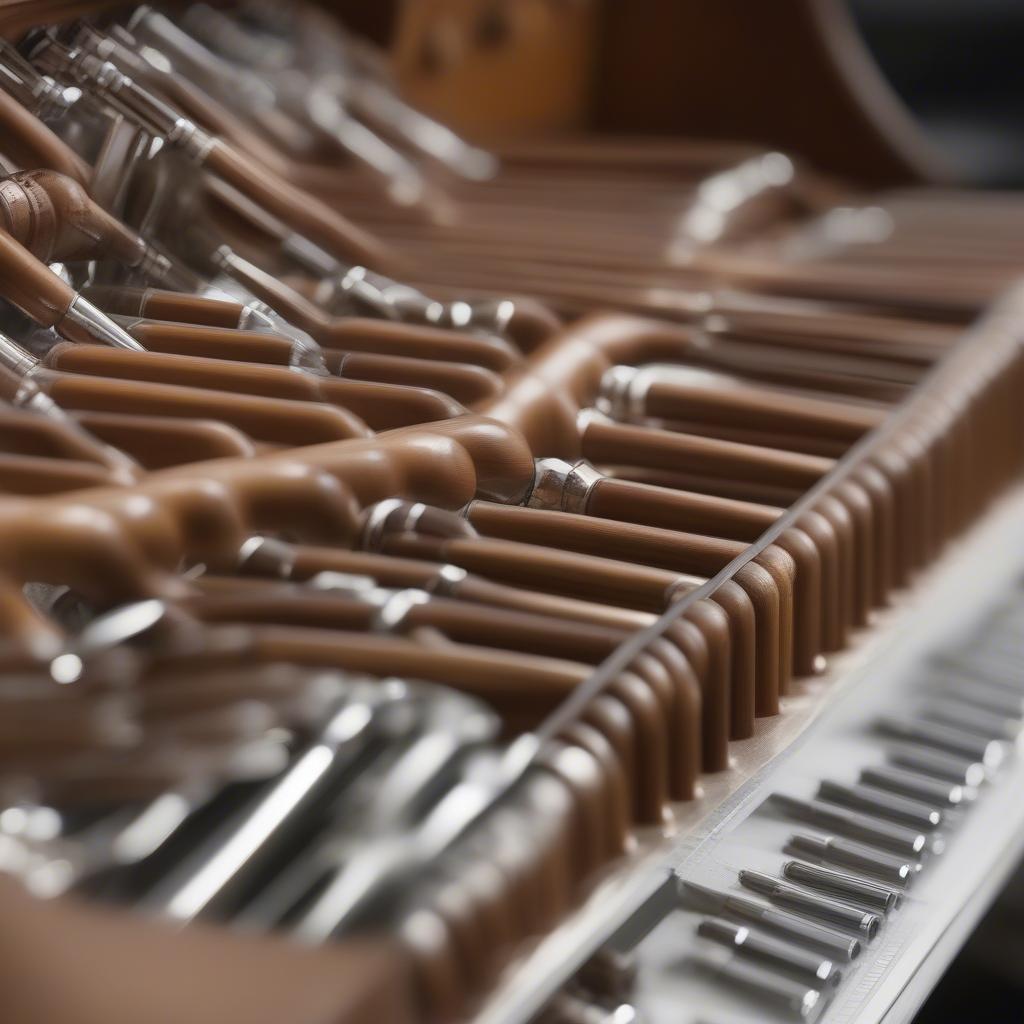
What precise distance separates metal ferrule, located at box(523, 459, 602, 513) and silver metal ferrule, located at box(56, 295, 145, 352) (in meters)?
0.20

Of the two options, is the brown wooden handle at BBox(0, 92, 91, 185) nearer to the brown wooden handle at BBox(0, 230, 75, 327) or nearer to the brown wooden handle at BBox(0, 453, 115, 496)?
the brown wooden handle at BBox(0, 230, 75, 327)

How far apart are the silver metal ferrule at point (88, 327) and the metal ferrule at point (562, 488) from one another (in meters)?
0.20

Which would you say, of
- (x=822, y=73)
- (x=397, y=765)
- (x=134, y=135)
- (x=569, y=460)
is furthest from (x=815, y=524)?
(x=822, y=73)

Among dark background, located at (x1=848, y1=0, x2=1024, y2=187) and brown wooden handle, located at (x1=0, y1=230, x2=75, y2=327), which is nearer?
brown wooden handle, located at (x1=0, y1=230, x2=75, y2=327)

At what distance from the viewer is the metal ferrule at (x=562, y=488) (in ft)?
2.20

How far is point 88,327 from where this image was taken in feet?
2.23

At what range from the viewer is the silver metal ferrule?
678 millimetres

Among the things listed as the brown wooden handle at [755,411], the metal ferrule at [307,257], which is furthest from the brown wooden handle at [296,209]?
the brown wooden handle at [755,411]

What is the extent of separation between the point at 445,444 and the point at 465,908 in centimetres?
25

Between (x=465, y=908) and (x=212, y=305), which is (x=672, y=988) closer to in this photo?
(x=465, y=908)

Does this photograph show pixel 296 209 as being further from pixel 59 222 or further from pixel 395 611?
pixel 395 611

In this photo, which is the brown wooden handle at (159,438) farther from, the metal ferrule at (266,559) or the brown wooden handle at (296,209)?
the brown wooden handle at (296,209)

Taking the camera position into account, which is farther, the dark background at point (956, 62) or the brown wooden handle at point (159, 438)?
the dark background at point (956, 62)

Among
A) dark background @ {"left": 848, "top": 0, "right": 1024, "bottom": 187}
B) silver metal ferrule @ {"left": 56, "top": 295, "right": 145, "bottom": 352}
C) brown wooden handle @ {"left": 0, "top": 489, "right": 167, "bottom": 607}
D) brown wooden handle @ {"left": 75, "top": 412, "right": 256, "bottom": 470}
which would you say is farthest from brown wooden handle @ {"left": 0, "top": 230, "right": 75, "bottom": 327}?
dark background @ {"left": 848, "top": 0, "right": 1024, "bottom": 187}
